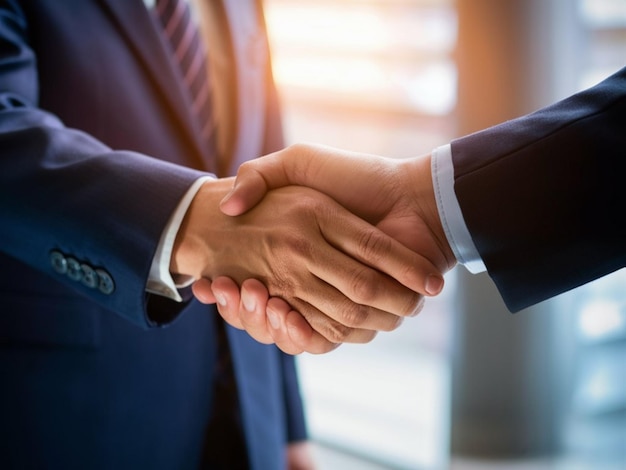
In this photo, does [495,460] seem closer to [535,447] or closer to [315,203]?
[535,447]

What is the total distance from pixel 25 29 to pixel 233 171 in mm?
425

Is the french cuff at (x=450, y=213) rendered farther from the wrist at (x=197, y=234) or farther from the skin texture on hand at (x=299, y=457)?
the skin texture on hand at (x=299, y=457)

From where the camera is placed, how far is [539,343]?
2322 mm

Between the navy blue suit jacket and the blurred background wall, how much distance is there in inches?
39.5

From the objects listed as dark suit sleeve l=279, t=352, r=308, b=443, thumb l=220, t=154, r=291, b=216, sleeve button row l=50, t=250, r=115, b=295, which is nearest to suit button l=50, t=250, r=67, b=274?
sleeve button row l=50, t=250, r=115, b=295

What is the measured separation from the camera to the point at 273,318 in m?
0.96

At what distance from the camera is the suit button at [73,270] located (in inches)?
37.5

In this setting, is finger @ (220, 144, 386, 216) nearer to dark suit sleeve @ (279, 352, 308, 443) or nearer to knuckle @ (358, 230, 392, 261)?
knuckle @ (358, 230, 392, 261)

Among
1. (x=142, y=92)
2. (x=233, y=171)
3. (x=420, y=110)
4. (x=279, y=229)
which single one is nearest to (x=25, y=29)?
(x=142, y=92)

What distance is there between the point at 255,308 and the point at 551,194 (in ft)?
1.44

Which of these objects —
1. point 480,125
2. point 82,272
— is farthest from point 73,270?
point 480,125

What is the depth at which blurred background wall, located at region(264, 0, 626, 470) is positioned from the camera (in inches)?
84.5

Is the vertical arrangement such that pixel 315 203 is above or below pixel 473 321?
above

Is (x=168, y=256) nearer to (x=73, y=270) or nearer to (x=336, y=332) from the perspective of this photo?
(x=73, y=270)
